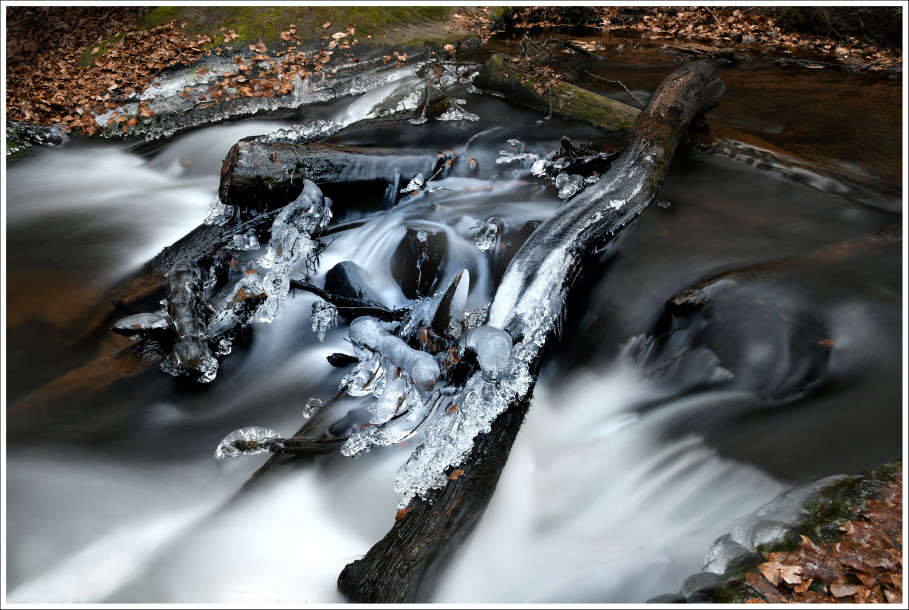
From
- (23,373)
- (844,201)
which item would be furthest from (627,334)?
(23,373)

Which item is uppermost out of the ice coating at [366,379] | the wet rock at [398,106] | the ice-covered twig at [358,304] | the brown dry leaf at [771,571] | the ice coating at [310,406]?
the wet rock at [398,106]

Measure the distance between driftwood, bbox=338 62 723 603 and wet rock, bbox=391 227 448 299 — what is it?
117cm

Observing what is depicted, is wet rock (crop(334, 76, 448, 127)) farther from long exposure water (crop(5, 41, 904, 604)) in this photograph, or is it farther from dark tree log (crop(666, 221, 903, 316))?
dark tree log (crop(666, 221, 903, 316))

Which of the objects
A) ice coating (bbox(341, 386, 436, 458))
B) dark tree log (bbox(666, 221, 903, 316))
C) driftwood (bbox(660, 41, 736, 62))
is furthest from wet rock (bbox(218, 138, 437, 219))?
driftwood (bbox(660, 41, 736, 62))

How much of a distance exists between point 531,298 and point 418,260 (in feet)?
5.70

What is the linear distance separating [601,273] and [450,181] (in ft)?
8.02

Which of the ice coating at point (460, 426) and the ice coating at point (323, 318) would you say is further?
the ice coating at point (323, 318)

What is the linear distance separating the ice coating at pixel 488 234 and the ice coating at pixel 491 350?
201 cm

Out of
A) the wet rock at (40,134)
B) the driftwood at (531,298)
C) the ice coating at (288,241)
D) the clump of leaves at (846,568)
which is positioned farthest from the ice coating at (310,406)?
the wet rock at (40,134)

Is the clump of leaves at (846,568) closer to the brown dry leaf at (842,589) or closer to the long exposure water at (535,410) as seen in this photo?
the brown dry leaf at (842,589)

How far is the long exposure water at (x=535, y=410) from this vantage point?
11.0 ft

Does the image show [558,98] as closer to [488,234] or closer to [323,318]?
[488,234]

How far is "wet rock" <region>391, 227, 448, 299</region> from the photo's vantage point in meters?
5.36

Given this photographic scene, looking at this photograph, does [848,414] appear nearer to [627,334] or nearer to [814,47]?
[627,334]
